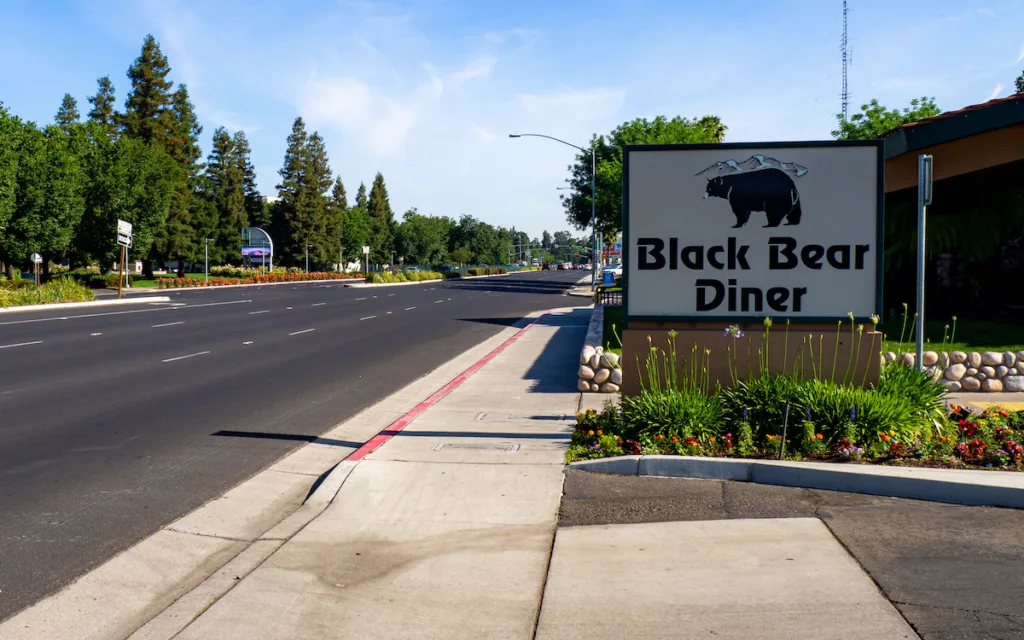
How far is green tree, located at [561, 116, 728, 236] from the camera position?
5459 cm

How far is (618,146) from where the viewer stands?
6475 centimetres

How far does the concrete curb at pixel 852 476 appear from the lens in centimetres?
668

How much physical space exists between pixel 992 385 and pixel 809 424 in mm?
5834

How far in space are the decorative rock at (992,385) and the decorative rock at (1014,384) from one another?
3.2 inches

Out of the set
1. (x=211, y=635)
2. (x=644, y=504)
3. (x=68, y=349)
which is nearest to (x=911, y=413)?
(x=644, y=504)

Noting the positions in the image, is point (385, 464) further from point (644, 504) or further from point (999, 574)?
point (999, 574)

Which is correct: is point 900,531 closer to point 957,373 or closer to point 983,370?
point 957,373

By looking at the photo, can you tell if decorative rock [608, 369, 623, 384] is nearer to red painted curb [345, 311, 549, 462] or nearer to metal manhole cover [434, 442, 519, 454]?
red painted curb [345, 311, 549, 462]

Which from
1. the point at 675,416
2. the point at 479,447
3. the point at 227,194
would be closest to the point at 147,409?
the point at 479,447

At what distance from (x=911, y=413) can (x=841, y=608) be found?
4.29 meters

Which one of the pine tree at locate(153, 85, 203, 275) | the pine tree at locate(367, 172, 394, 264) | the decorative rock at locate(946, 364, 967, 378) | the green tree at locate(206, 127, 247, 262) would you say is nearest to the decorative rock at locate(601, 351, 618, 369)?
the decorative rock at locate(946, 364, 967, 378)

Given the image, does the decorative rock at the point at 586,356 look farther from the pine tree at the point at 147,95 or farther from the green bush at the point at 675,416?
the pine tree at the point at 147,95

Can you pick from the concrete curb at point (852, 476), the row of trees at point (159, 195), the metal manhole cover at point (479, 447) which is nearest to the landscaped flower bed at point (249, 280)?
the row of trees at point (159, 195)

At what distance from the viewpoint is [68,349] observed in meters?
19.6
